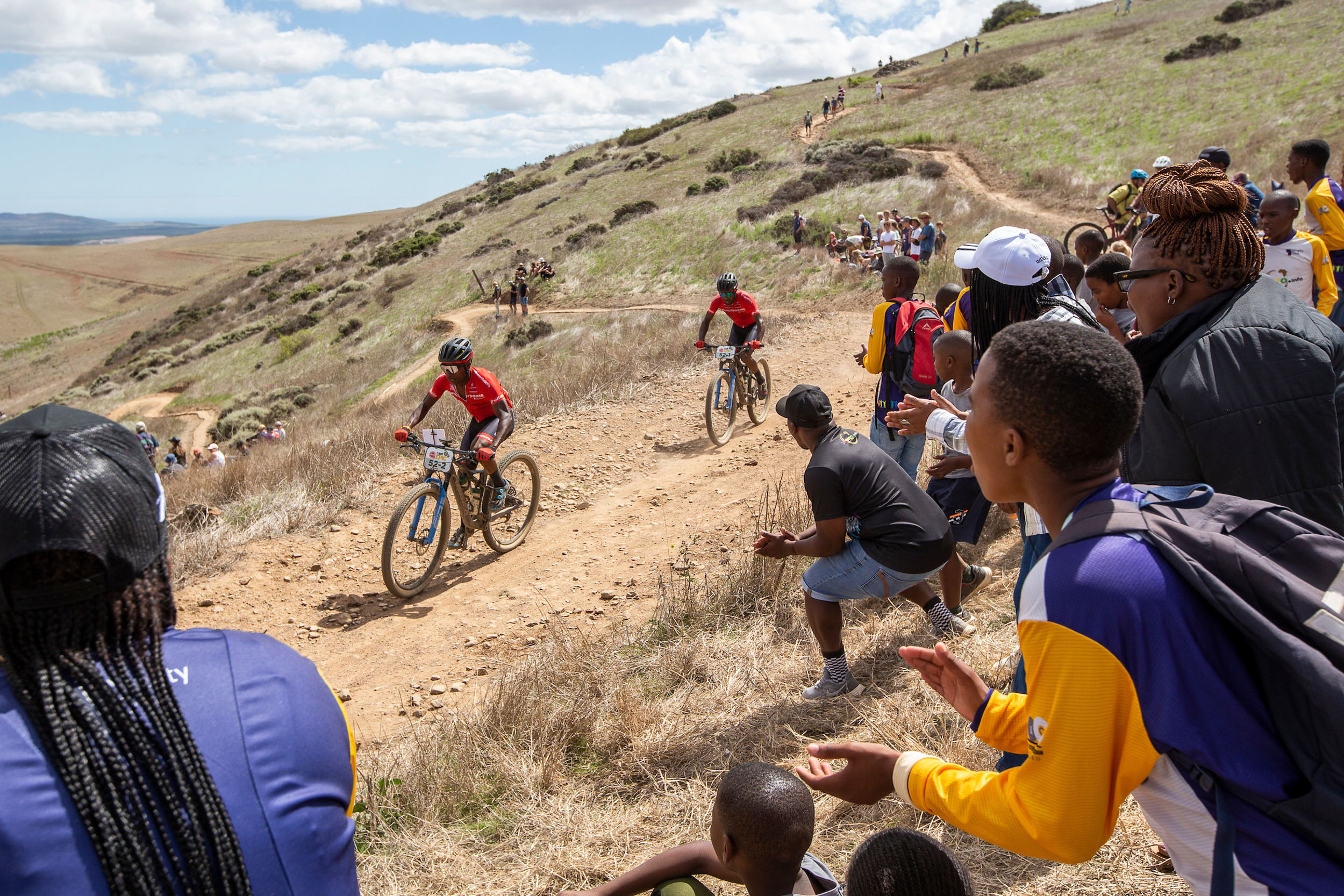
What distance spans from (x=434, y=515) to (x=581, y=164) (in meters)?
52.4

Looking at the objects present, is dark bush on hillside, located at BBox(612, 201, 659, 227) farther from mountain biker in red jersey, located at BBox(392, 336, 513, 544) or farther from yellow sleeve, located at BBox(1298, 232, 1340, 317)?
yellow sleeve, located at BBox(1298, 232, 1340, 317)

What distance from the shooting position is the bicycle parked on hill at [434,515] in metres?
6.73

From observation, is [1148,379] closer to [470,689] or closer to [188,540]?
[470,689]

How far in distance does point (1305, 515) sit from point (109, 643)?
2.85 m

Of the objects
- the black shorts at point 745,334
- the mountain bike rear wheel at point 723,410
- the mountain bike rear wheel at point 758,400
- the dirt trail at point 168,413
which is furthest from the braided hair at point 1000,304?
the dirt trail at point 168,413

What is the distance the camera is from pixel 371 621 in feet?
22.1

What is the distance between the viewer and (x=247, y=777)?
1.29 m

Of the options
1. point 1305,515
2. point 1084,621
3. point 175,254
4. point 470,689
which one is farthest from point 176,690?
point 175,254

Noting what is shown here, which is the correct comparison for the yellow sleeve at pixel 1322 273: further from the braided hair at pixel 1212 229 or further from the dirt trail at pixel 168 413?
the dirt trail at pixel 168 413

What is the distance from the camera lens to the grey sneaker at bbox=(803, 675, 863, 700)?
4078 mm

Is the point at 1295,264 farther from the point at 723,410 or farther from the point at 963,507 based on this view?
the point at 723,410

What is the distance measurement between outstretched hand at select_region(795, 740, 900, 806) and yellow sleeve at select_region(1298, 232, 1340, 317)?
522 cm

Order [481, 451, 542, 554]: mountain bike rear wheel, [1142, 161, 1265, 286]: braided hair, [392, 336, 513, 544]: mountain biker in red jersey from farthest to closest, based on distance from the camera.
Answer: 1. [481, 451, 542, 554]: mountain bike rear wheel
2. [392, 336, 513, 544]: mountain biker in red jersey
3. [1142, 161, 1265, 286]: braided hair

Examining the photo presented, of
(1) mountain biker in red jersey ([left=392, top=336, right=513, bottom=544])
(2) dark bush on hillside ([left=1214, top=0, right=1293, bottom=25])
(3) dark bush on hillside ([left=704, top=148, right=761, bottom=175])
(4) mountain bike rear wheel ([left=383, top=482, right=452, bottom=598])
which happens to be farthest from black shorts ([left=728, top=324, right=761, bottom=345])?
(2) dark bush on hillside ([left=1214, top=0, right=1293, bottom=25])
